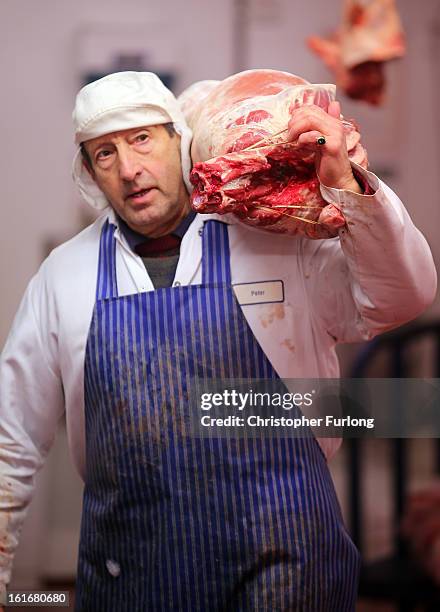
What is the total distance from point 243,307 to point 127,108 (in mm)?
330

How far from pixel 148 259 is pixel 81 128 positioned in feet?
0.72

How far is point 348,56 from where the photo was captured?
220 cm

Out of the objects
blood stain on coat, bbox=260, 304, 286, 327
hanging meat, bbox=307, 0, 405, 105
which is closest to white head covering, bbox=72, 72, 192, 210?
blood stain on coat, bbox=260, 304, 286, 327

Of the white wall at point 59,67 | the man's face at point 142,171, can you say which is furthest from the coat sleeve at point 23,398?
the white wall at point 59,67

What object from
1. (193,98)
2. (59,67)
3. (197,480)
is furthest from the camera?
(59,67)

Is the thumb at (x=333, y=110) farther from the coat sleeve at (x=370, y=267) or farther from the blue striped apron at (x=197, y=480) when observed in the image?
the blue striped apron at (x=197, y=480)

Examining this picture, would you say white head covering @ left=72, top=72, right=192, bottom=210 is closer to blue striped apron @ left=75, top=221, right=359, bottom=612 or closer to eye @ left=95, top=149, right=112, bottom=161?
eye @ left=95, top=149, right=112, bottom=161

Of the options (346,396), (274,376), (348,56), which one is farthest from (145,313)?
(348,56)

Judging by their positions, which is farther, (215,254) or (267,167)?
(215,254)

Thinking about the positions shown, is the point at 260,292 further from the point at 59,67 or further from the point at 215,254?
the point at 59,67

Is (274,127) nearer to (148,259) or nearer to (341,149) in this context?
(341,149)

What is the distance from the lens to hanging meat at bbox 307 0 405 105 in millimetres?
2168

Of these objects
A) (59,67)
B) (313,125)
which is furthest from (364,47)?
(313,125)

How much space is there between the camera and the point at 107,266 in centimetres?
145
